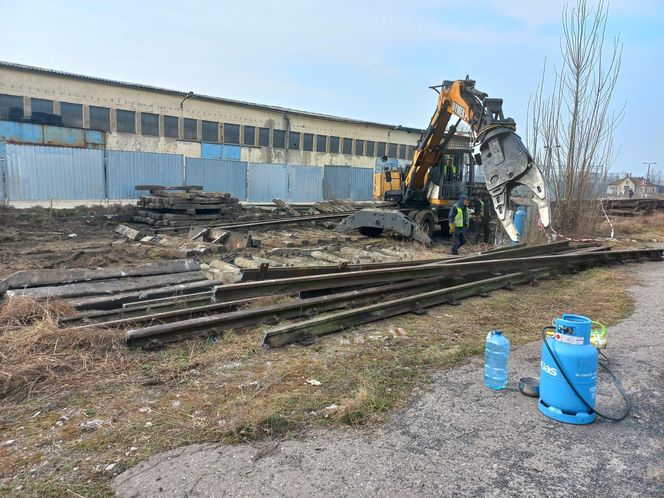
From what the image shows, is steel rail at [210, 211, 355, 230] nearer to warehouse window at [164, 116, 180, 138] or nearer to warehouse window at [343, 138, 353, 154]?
warehouse window at [164, 116, 180, 138]

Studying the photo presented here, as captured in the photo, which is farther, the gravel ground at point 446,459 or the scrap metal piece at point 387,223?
the scrap metal piece at point 387,223

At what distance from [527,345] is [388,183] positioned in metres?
12.0

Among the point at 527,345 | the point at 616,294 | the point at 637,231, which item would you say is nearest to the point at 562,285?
the point at 616,294

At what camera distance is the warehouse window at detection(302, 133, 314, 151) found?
126ft

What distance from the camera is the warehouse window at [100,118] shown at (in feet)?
91.7

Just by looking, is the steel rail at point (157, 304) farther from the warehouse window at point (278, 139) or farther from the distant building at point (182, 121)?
the warehouse window at point (278, 139)

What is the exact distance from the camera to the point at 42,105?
26328 millimetres

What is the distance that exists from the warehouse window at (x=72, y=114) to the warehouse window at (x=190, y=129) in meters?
6.39

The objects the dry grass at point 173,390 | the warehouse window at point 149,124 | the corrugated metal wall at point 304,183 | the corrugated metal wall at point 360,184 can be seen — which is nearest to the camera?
the dry grass at point 173,390

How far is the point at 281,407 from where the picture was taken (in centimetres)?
384

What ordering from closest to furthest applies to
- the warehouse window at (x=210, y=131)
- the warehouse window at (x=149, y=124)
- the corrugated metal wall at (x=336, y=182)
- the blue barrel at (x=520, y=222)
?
the blue barrel at (x=520, y=222) < the warehouse window at (x=149, y=124) < the corrugated metal wall at (x=336, y=182) < the warehouse window at (x=210, y=131)

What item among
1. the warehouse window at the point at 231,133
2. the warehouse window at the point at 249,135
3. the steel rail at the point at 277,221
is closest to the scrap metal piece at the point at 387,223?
the steel rail at the point at 277,221

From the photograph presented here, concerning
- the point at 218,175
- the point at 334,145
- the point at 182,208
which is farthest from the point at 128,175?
the point at 334,145

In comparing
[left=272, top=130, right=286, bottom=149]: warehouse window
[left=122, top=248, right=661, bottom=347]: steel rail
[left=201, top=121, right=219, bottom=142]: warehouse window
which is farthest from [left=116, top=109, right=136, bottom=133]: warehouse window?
[left=122, top=248, right=661, bottom=347]: steel rail
